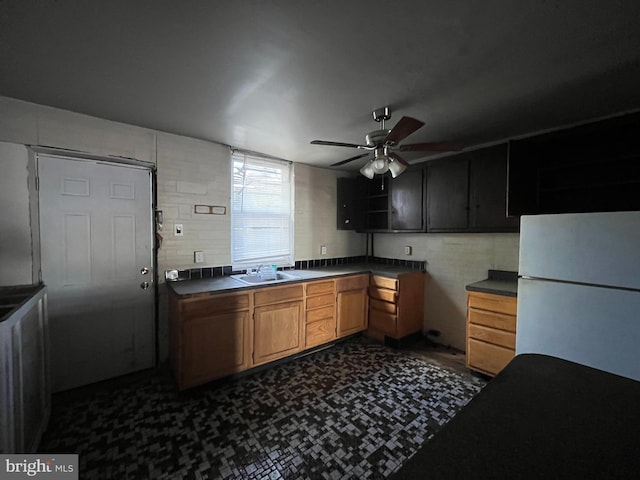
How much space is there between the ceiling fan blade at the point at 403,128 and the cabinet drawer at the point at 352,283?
5.69 feet

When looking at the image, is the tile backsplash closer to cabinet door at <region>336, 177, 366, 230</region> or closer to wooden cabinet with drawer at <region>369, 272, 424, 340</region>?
wooden cabinet with drawer at <region>369, 272, 424, 340</region>

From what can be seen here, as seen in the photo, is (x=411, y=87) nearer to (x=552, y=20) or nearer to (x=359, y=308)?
(x=552, y=20)

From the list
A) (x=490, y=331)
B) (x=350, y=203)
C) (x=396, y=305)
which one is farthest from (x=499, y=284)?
(x=350, y=203)

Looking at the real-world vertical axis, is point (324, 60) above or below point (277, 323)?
above

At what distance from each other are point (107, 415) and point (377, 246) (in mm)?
3460

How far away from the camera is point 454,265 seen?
3.14 metres

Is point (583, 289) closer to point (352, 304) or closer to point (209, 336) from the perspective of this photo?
point (352, 304)

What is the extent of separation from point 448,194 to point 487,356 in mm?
1640

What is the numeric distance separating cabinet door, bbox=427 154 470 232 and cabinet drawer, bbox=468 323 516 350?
1002 mm

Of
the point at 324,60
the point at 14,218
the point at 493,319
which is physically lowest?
the point at 493,319

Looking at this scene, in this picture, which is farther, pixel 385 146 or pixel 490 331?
pixel 490 331

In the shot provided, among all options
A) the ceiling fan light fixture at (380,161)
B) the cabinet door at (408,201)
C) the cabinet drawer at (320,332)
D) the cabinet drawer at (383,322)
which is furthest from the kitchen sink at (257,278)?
the cabinet door at (408,201)

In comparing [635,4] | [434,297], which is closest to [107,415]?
[434,297]

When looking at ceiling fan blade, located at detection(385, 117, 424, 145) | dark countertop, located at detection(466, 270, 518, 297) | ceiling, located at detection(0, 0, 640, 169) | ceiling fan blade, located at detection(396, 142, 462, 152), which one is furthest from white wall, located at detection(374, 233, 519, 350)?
ceiling fan blade, located at detection(385, 117, 424, 145)
